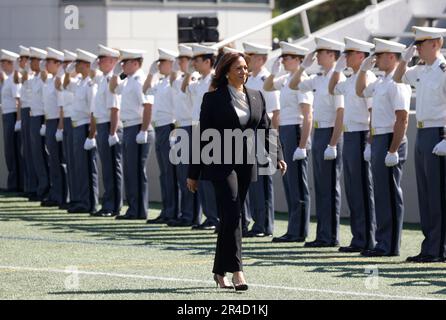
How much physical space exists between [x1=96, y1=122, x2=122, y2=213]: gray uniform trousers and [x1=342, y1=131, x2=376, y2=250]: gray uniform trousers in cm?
469

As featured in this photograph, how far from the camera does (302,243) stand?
1527cm

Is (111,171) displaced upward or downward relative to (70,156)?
downward

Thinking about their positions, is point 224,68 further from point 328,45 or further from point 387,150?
point 328,45

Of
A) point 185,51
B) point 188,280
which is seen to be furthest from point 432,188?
point 185,51

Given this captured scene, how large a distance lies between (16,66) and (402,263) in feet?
32.5

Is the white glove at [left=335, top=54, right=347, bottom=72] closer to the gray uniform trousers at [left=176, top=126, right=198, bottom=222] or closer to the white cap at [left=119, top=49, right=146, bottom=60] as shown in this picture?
the gray uniform trousers at [left=176, top=126, right=198, bottom=222]

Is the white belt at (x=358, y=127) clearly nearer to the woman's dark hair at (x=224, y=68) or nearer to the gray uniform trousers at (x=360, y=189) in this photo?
the gray uniform trousers at (x=360, y=189)

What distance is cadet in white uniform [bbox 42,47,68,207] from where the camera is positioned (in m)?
20.1

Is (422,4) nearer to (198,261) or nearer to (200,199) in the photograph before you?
(200,199)

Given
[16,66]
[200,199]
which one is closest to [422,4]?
[16,66]

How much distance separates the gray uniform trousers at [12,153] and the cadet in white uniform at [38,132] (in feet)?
4.20

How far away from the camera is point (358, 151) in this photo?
14430 millimetres

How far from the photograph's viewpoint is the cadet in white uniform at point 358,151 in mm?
14398

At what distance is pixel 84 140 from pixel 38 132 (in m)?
1.95
